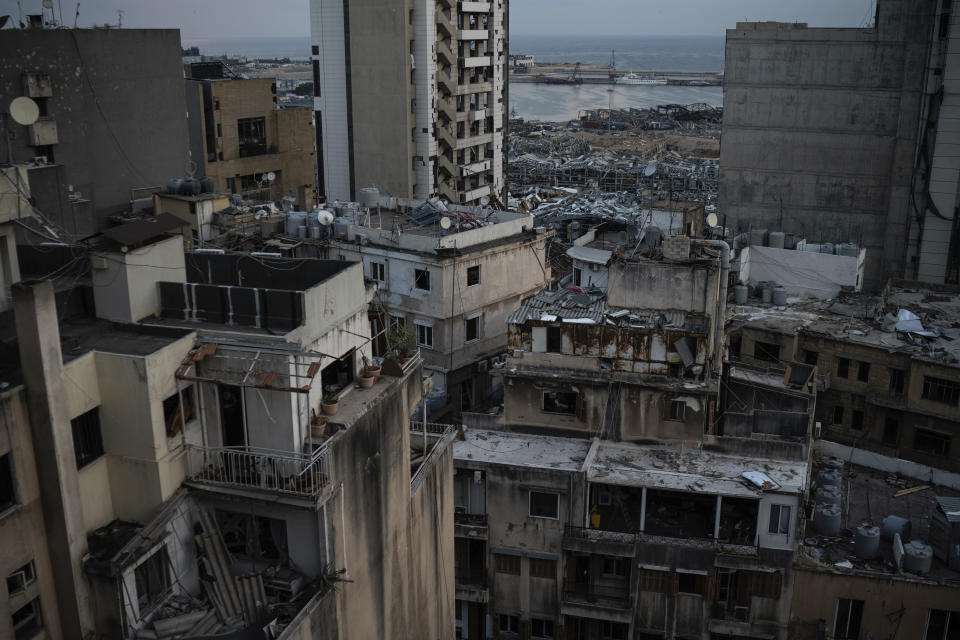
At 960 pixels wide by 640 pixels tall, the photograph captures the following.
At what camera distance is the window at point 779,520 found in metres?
23.9

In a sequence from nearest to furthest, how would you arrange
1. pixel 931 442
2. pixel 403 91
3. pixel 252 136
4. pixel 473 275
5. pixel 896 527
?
pixel 896 527, pixel 931 442, pixel 473 275, pixel 403 91, pixel 252 136

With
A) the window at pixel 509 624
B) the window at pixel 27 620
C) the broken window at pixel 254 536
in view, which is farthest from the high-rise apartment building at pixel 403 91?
the window at pixel 27 620

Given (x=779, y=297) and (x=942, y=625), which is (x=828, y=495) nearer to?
(x=942, y=625)

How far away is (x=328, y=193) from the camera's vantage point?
60.3 metres

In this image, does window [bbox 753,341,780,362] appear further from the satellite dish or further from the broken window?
the satellite dish

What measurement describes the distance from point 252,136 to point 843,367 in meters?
39.7

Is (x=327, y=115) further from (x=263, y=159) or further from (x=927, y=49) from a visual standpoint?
(x=927, y=49)

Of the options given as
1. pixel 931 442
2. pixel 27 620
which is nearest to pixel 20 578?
pixel 27 620

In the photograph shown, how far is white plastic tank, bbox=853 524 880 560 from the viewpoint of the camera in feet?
78.3

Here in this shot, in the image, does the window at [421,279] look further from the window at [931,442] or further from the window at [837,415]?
the window at [931,442]

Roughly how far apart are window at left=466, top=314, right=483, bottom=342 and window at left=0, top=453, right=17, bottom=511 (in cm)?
2364

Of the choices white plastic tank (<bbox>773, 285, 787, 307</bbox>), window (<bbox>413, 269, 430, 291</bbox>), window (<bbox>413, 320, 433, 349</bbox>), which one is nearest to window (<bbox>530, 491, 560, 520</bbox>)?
window (<bbox>413, 320, 433, 349</bbox>)

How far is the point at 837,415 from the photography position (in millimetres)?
35125

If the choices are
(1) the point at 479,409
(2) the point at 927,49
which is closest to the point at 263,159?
(1) the point at 479,409
